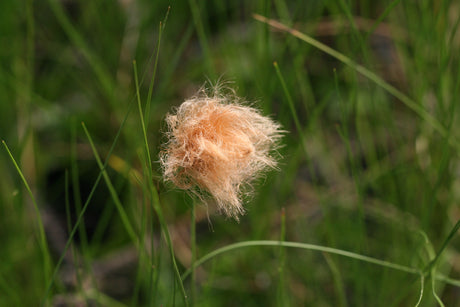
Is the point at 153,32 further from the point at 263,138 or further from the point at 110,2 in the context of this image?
Answer: the point at 263,138

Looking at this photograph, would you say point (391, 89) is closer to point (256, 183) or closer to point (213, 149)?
point (256, 183)

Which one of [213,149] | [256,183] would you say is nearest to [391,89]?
[256,183]

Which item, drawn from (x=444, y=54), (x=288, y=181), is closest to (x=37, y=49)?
(x=288, y=181)

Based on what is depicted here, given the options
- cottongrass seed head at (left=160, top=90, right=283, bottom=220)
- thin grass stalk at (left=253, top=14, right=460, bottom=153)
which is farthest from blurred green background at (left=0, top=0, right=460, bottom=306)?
cottongrass seed head at (left=160, top=90, right=283, bottom=220)

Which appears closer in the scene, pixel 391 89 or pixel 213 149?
pixel 213 149

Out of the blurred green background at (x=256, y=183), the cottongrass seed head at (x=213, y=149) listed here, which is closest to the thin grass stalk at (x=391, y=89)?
the blurred green background at (x=256, y=183)
